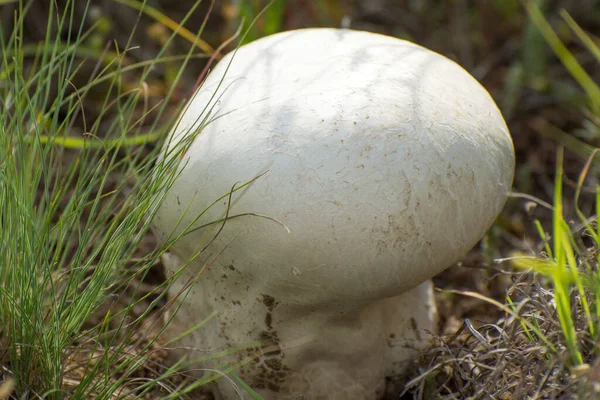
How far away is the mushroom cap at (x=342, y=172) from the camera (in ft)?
3.54

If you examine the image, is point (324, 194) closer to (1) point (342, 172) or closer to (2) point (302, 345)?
(1) point (342, 172)

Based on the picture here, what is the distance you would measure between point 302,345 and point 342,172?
0.35m

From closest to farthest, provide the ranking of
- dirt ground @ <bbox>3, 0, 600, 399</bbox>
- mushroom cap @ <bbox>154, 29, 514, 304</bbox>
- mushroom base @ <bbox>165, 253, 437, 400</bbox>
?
mushroom cap @ <bbox>154, 29, 514, 304</bbox>
mushroom base @ <bbox>165, 253, 437, 400</bbox>
dirt ground @ <bbox>3, 0, 600, 399</bbox>

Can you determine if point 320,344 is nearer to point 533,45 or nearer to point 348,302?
point 348,302

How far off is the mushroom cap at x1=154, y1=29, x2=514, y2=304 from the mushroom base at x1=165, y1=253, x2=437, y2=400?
9cm

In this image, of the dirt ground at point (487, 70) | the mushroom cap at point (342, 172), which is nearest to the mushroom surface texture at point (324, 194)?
the mushroom cap at point (342, 172)

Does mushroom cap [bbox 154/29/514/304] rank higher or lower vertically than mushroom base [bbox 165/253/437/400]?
higher

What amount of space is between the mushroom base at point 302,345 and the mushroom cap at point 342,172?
0.09 meters

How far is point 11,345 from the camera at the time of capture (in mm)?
1158

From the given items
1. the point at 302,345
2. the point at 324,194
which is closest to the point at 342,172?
the point at 324,194

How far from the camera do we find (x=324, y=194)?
1069mm

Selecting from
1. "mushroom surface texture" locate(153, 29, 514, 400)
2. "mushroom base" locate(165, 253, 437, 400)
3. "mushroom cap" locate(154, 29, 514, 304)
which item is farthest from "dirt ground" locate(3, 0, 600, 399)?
"mushroom cap" locate(154, 29, 514, 304)

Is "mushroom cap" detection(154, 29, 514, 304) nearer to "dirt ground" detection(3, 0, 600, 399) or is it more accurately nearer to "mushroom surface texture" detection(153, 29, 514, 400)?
"mushroom surface texture" detection(153, 29, 514, 400)

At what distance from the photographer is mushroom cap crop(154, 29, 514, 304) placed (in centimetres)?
108
